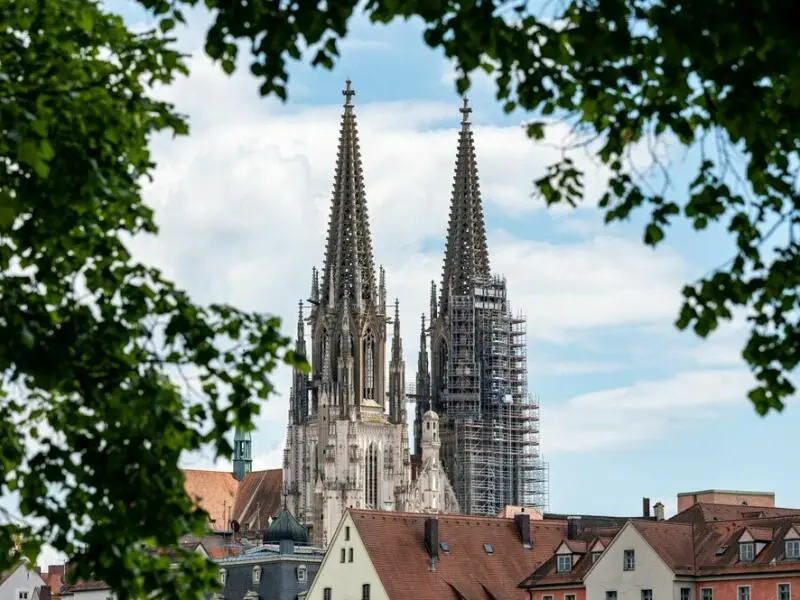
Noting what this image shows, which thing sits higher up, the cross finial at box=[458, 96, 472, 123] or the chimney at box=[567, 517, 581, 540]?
the cross finial at box=[458, 96, 472, 123]

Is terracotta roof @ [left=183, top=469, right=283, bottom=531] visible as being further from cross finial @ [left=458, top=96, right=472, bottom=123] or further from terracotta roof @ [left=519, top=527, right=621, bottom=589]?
terracotta roof @ [left=519, top=527, right=621, bottom=589]

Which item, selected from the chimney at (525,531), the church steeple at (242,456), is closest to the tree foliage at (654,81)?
the chimney at (525,531)

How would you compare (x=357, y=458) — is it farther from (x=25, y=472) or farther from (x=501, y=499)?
(x=25, y=472)

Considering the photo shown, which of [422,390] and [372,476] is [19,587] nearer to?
[372,476]

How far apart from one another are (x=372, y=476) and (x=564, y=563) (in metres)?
78.8

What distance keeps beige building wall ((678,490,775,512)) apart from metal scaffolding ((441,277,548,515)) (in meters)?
57.4

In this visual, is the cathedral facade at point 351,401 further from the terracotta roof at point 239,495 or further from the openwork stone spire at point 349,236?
the terracotta roof at point 239,495

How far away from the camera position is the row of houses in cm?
7600

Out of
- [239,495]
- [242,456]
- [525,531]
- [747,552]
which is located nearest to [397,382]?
[239,495]

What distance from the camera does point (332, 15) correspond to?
2059 centimetres

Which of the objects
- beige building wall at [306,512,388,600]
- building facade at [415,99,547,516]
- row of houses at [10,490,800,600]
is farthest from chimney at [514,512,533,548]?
building facade at [415,99,547,516]

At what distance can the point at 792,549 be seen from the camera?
74.6 m

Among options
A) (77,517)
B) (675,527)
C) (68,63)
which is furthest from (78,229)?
(675,527)

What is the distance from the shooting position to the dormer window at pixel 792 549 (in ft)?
243
